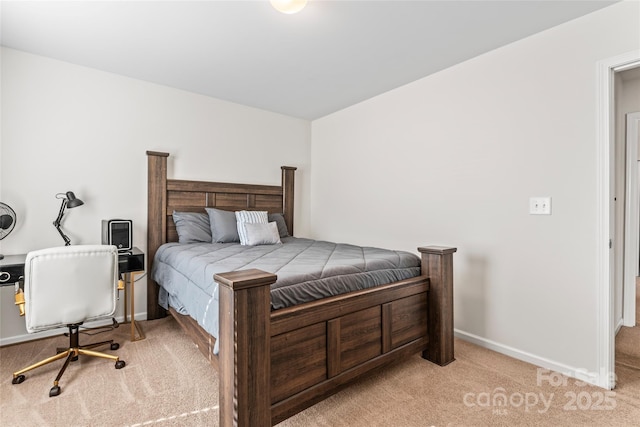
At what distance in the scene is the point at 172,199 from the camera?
11.0 ft

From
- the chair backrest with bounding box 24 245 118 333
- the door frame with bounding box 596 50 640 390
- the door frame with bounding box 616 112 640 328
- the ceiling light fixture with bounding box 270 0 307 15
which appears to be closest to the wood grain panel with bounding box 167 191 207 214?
the chair backrest with bounding box 24 245 118 333

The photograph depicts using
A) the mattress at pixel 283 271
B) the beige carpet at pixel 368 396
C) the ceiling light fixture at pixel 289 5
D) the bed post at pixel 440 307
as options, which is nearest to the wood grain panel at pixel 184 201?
the mattress at pixel 283 271

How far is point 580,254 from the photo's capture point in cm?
207

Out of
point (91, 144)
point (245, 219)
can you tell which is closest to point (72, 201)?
point (91, 144)

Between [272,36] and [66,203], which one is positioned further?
[66,203]

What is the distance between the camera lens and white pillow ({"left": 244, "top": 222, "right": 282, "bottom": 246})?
3.13m

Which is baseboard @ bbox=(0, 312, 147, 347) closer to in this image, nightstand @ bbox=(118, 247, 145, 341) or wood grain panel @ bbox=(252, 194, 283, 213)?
nightstand @ bbox=(118, 247, 145, 341)

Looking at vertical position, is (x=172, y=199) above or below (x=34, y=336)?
above

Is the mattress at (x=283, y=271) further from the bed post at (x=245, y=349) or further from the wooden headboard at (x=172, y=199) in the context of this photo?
the wooden headboard at (x=172, y=199)

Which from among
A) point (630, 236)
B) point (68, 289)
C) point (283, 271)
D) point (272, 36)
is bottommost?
point (68, 289)

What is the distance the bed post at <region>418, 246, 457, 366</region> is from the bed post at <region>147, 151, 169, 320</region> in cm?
265

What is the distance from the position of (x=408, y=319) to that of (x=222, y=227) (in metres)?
2.07

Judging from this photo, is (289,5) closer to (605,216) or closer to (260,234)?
(260,234)

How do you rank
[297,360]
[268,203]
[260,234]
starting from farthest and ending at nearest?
[268,203] → [260,234] → [297,360]
